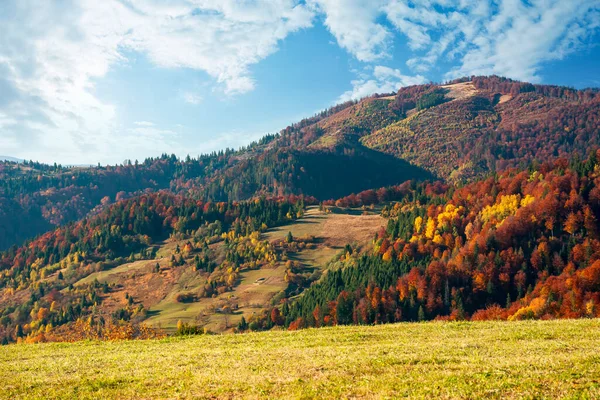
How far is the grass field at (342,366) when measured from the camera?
2103 cm

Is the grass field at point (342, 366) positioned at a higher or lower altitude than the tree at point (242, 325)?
higher

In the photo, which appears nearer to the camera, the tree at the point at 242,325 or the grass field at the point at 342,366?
the grass field at the point at 342,366

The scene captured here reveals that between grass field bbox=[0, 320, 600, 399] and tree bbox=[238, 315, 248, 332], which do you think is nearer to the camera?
grass field bbox=[0, 320, 600, 399]

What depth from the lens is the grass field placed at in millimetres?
21031

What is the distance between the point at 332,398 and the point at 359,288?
177 meters

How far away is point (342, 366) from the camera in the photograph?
25.9 metres

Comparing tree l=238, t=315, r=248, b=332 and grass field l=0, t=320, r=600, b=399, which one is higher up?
grass field l=0, t=320, r=600, b=399

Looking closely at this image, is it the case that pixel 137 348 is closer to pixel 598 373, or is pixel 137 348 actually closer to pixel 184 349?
pixel 184 349

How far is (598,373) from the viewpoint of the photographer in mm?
21359

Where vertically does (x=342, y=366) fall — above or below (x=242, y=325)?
above

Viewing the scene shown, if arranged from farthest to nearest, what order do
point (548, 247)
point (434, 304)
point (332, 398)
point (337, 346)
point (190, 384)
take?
point (548, 247), point (434, 304), point (337, 346), point (190, 384), point (332, 398)

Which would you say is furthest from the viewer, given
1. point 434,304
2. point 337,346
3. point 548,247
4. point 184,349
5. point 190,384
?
point 548,247

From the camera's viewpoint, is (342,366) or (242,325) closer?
(342,366)

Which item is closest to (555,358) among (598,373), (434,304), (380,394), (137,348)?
(598,373)
